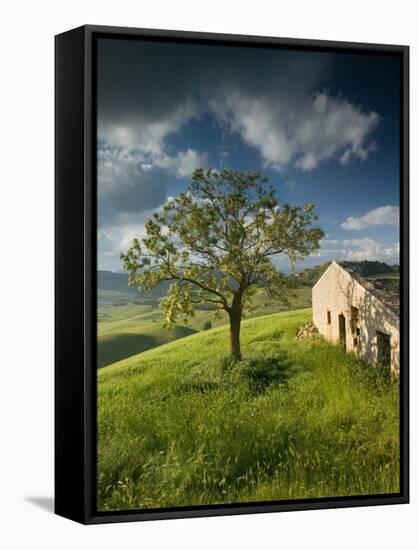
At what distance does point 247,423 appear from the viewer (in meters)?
8.45

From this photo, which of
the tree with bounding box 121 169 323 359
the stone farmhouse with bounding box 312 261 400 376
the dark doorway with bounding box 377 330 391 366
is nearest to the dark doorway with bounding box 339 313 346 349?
the stone farmhouse with bounding box 312 261 400 376

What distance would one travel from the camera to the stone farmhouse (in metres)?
8.88

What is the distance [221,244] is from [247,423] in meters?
1.43

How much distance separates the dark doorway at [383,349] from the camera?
8938 millimetres

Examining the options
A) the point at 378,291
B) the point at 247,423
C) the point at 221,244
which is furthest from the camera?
the point at 378,291

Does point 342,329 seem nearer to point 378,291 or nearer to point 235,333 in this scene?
point 378,291

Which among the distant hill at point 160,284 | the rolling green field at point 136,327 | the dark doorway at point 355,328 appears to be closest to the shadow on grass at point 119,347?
the rolling green field at point 136,327

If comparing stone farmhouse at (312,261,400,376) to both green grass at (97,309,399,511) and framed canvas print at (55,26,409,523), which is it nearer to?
framed canvas print at (55,26,409,523)

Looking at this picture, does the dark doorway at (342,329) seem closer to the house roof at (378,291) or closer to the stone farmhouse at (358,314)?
the stone farmhouse at (358,314)

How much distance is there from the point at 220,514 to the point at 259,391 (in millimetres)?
1008

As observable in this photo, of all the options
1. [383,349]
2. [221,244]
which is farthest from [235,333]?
[383,349]

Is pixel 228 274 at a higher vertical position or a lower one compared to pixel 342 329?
higher

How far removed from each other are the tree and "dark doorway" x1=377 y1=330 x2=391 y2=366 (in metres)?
0.93

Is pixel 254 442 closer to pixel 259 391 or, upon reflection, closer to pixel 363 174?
pixel 259 391
